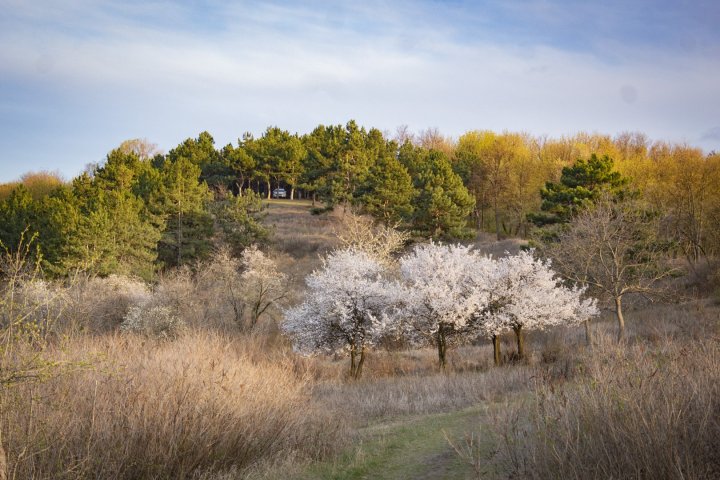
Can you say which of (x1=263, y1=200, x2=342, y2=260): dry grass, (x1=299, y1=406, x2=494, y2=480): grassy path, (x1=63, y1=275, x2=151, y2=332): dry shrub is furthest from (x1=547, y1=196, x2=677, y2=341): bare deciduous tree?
(x1=263, y1=200, x2=342, y2=260): dry grass

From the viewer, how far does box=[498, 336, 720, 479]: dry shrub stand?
4.55 metres

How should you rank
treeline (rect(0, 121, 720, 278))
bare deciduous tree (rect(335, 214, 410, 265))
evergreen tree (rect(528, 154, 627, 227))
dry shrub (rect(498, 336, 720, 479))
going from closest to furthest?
dry shrub (rect(498, 336, 720, 479)), evergreen tree (rect(528, 154, 627, 227)), bare deciduous tree (rect(335, 214, 410, 265)), treeline (rect(0, 121, 720, 278))

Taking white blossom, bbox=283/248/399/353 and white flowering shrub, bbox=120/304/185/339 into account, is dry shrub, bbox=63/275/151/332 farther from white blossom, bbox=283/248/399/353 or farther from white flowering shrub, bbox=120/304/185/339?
white blossom, bbox=283/248/399/353

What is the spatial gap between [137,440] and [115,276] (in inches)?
1338

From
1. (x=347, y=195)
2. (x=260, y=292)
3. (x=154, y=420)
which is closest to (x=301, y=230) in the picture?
(x=347, y=195)

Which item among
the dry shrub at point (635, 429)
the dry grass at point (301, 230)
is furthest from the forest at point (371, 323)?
Answer: the dry grass at point (301, 230)

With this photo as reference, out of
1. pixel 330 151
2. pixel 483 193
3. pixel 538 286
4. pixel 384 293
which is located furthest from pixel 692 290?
pixel 330 151

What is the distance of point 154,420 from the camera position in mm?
7129

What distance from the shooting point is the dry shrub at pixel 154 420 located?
20.4ft

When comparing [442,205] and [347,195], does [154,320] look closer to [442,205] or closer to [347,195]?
[442,205]

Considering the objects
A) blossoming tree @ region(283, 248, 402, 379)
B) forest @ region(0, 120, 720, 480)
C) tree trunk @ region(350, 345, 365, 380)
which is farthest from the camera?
blossoming tree @ region(283, 248, 402, 379)

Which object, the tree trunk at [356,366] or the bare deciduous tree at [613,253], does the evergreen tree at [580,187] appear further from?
the tree trunk at [356,366]

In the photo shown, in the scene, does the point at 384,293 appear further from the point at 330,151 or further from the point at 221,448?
the point at 330,151

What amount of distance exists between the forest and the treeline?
11.3 inches
